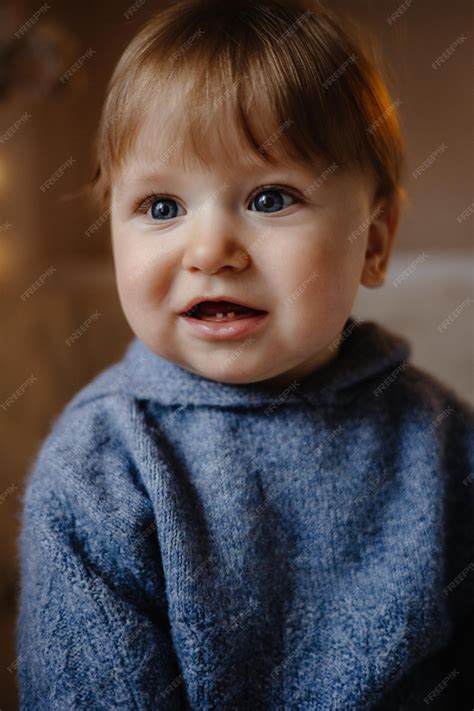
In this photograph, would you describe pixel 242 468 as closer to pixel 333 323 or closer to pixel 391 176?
pixel 333 323

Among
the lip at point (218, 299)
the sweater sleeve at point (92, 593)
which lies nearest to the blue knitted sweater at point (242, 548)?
the sweater sleeve at point (92, 593)

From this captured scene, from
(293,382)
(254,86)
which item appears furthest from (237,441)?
(254,86)

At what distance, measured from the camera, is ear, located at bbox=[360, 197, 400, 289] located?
0.89m

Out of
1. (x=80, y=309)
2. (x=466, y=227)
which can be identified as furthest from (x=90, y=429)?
(x=466, y=227)

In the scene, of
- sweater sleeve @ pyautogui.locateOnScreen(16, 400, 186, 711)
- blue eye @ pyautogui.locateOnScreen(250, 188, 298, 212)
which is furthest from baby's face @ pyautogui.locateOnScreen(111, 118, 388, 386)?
sweater sleeve @ pyautogui.locateOnScreen(16, 400, 186, 711)

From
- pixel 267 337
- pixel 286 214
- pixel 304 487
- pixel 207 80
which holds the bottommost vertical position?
pixel 304 487

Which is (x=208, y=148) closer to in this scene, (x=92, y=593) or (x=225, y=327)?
(x=225, y=327)

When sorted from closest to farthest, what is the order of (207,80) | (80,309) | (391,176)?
(207,80) → (391,176) → (80,309)

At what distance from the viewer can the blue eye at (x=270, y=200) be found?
30.0 inches

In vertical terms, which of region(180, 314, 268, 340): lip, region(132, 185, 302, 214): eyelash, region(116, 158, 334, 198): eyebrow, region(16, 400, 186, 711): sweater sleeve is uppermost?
region(116, 158, 334, 198): eyebrow

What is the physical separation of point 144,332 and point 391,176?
33cm

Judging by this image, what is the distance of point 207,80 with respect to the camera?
0.74m

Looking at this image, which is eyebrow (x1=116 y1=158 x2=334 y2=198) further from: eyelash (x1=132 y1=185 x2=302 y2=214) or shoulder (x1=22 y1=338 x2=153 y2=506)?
shoulder (x1=22 y1=338 x2=153 y2=506)

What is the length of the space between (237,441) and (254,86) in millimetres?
357
